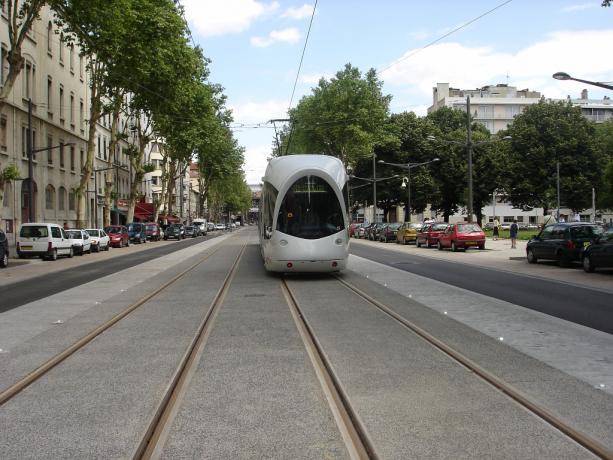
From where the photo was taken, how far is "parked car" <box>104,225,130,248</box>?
45781 millimetres

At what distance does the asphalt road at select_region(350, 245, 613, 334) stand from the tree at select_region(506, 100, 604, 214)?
4134 cm

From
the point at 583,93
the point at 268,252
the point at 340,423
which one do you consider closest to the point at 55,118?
the point at 268,252

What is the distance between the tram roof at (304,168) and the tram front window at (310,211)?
0.26m

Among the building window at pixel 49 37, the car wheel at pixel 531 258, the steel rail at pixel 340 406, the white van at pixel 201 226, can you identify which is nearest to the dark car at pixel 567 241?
the car wheel at pixel 531 258

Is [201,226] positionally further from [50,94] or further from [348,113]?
[50,94]

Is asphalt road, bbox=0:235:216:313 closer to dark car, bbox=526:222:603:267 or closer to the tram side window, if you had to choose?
the tram side window

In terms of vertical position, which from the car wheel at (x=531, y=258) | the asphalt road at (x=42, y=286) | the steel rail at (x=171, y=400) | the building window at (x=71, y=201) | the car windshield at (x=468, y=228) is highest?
the building window at (x=71, y=201)

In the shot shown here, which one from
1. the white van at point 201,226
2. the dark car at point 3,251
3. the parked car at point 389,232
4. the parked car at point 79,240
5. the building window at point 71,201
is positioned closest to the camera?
the dark car at point 3,251

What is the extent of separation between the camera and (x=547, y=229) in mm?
23062

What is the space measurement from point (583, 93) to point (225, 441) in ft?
425

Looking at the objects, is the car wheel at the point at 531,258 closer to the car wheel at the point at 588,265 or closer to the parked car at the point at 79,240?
the car wheel at the point at 588,265

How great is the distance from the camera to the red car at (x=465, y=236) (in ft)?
108

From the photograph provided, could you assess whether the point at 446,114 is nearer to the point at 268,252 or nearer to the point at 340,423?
the point at 268,252

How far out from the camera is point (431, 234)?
37.6 meters
